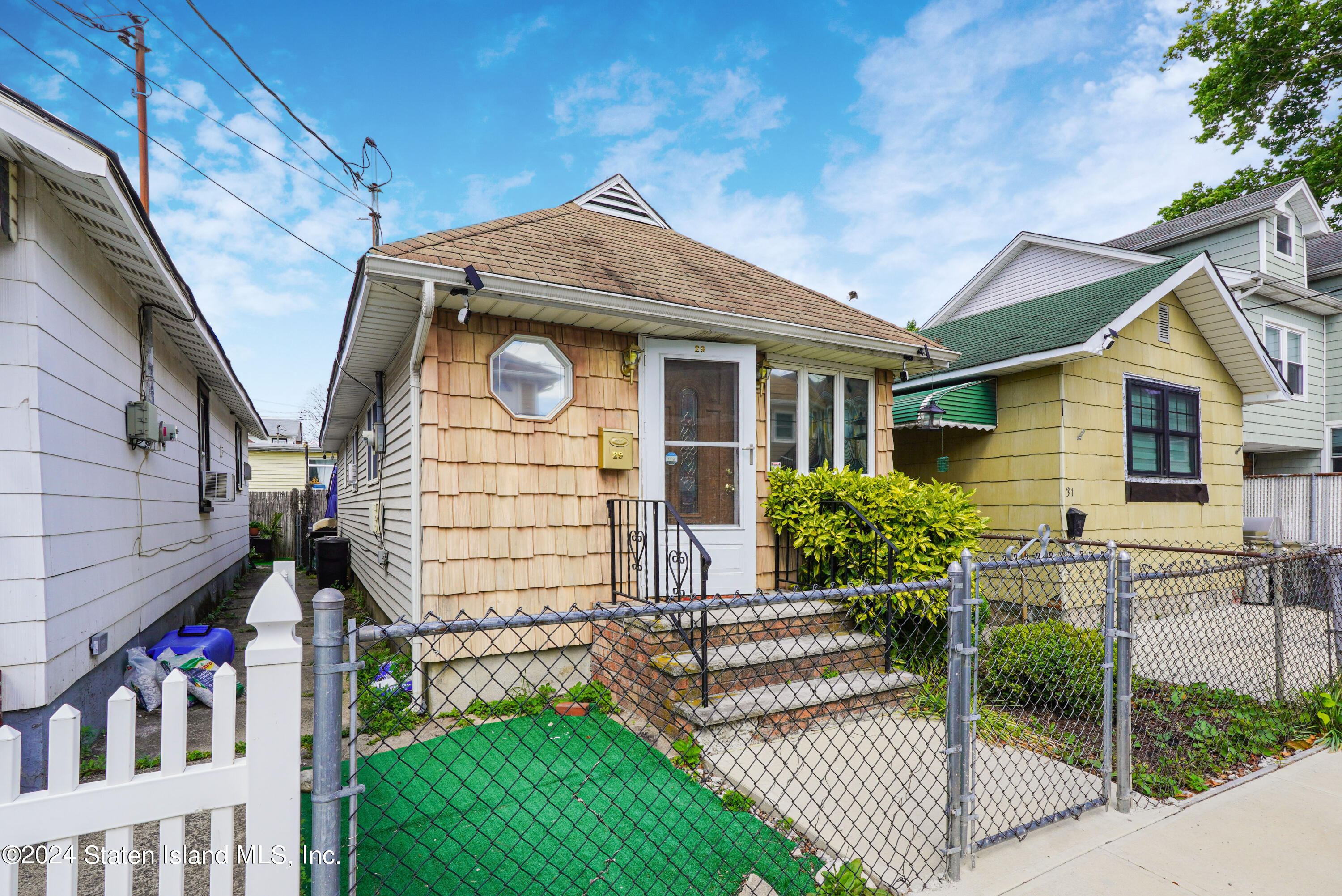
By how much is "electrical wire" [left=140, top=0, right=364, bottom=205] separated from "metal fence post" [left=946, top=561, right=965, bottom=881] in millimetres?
8300

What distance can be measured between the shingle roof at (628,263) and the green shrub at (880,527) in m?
1.50

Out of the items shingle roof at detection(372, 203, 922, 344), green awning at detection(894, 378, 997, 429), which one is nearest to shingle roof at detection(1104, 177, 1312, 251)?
green awning at detection(894, 378, 997, 429)

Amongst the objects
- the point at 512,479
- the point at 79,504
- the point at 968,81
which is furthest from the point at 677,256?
the point at 968,81

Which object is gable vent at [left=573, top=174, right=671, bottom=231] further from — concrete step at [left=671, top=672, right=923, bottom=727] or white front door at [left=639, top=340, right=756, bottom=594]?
concrete step at [left=671, top=672, right=923, bottom=727]

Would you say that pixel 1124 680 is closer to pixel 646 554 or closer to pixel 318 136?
pixel 646 554

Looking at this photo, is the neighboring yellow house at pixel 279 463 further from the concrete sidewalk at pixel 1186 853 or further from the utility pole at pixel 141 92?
the concrete sidewalk at pixel 1186 853

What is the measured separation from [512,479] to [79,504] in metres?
2.48

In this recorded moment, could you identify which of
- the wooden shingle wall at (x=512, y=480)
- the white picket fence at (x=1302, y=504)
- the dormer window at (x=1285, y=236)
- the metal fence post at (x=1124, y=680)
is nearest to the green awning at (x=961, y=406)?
the wooden shingle wall at (x=512, y=480)

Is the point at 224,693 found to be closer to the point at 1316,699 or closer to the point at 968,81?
the point at 1316,699

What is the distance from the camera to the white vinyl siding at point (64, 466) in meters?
3.11

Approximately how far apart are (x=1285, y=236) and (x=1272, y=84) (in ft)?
26.0

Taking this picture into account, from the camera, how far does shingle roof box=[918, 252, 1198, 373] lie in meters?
7.43

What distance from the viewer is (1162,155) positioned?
17844mm

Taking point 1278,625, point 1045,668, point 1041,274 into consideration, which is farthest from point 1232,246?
point 1045,668
